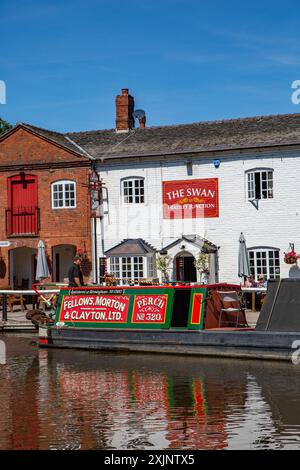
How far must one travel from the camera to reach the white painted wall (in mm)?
25969

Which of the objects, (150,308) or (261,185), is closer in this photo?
(150,308)

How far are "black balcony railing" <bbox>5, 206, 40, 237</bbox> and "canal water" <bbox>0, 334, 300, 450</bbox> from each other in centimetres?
1284

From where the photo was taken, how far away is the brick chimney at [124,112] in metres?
31.0

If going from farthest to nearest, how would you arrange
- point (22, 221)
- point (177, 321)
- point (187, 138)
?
point (22, 221), point (187, 138), point (177, 321)

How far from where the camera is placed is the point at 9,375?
14.2 metres

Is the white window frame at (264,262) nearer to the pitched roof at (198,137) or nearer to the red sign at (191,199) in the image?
the red sign at (191,199)

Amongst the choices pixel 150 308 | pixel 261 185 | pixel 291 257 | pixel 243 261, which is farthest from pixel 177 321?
pixel 261 185

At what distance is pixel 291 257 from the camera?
24719 mm

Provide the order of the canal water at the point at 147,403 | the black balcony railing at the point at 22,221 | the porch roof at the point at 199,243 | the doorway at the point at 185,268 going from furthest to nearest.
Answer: the black balcony railing at the point at 22,221, the doorway at the point at 185,268, the porch roof at the point at 199,243, the canal water at the point at 147,403

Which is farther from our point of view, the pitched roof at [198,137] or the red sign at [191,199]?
the red sign at [191,199]

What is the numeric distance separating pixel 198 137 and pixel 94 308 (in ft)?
38.3

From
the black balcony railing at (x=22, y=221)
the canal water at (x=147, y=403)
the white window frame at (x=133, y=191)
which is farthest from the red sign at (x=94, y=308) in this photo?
the black balcony railing at (x=22, y=221)

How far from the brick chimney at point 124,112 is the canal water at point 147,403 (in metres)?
16.0

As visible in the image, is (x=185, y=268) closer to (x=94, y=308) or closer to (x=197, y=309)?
(x=94, y=308)
